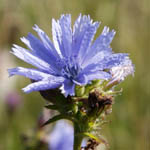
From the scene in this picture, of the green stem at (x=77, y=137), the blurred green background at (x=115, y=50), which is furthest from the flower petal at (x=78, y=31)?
the blurred green background at (x=115, y=50)

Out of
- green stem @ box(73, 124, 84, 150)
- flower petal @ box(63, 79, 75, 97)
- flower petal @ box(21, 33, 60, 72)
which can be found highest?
flower petal @ box(21, 33, 60, 72)

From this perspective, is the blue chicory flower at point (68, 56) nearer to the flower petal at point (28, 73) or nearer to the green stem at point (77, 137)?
the flower petal at point (28, 73)

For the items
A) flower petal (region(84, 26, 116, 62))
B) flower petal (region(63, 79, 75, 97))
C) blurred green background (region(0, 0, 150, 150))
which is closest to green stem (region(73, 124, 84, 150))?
flower petal (region(63, 79, 75, 97))

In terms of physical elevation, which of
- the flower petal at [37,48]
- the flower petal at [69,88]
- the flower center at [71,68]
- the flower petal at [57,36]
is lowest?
the flower petal at [69,88]

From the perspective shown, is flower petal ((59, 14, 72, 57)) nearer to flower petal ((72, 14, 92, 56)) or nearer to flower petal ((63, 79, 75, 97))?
flower petal ((72, 14, 92, 56))

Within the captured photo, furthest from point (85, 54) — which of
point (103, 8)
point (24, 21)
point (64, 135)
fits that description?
point (24, 21)

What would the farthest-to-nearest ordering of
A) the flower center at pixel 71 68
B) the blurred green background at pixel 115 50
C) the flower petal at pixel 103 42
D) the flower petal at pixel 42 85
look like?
1. the blurred green background at pixel 115 50
2. the flower center at pixel 71 68
3. the flower petal at pixel 103 42
4. the flower petal at pixel 42 85

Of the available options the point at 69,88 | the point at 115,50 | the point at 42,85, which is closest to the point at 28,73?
the point at 42,85
